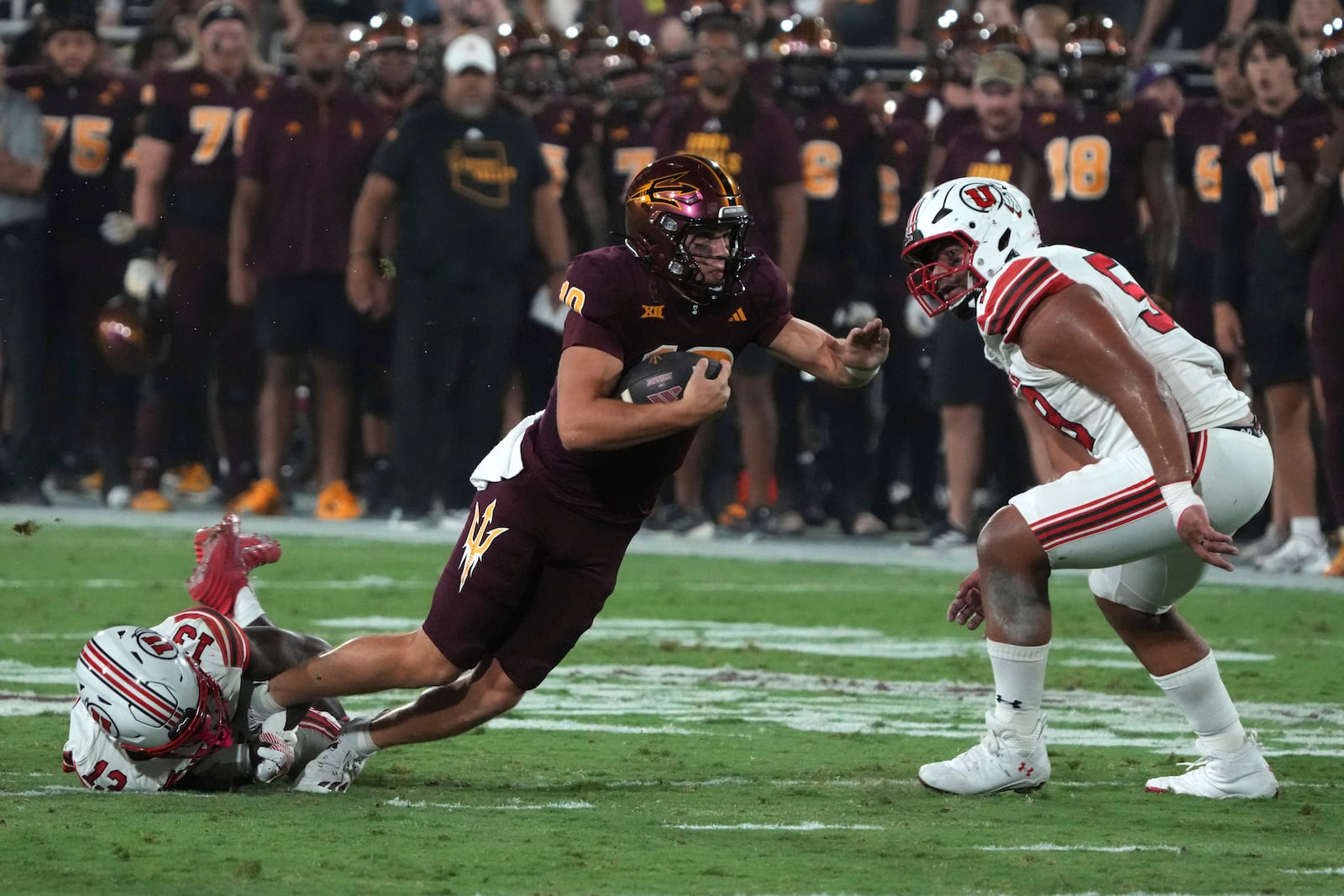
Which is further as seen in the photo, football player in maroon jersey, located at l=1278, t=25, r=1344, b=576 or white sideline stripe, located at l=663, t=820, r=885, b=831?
football player in maroon jersey, located at l=1278, t=25, r=1344, b=576

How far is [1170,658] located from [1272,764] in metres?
0.62

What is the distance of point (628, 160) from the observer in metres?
12.3

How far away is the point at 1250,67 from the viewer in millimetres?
10234

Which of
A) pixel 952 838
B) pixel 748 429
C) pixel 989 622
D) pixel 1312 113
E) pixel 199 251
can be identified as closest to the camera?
pixel 952 838

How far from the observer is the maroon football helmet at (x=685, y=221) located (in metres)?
5.14

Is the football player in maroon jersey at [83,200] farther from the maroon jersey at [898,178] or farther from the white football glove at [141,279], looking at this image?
the maroon jersey at [898,178]

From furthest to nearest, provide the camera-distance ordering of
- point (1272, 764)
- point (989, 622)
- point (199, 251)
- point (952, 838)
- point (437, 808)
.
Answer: point (199, 251), point (1272, 764), point (989, 622), point (437, 808), point (952, 838)

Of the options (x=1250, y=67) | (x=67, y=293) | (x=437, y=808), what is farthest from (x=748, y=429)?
(x=437, y=808)

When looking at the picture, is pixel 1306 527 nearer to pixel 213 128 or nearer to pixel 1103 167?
pixel 1103 167

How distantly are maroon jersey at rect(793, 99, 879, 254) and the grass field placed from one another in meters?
3.10

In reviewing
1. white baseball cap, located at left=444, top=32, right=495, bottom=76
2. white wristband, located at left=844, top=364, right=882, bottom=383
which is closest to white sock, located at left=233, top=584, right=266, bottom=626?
white wristband, located at left=844, top=364, right=882, bottom=383

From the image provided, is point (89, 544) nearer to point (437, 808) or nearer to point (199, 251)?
point (199, 251)

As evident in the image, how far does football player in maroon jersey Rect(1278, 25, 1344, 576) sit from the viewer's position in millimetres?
9766

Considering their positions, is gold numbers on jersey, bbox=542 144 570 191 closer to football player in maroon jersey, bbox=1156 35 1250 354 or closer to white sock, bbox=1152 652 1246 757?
football player in maroon jersey, bbox=1156 35 1250 354
